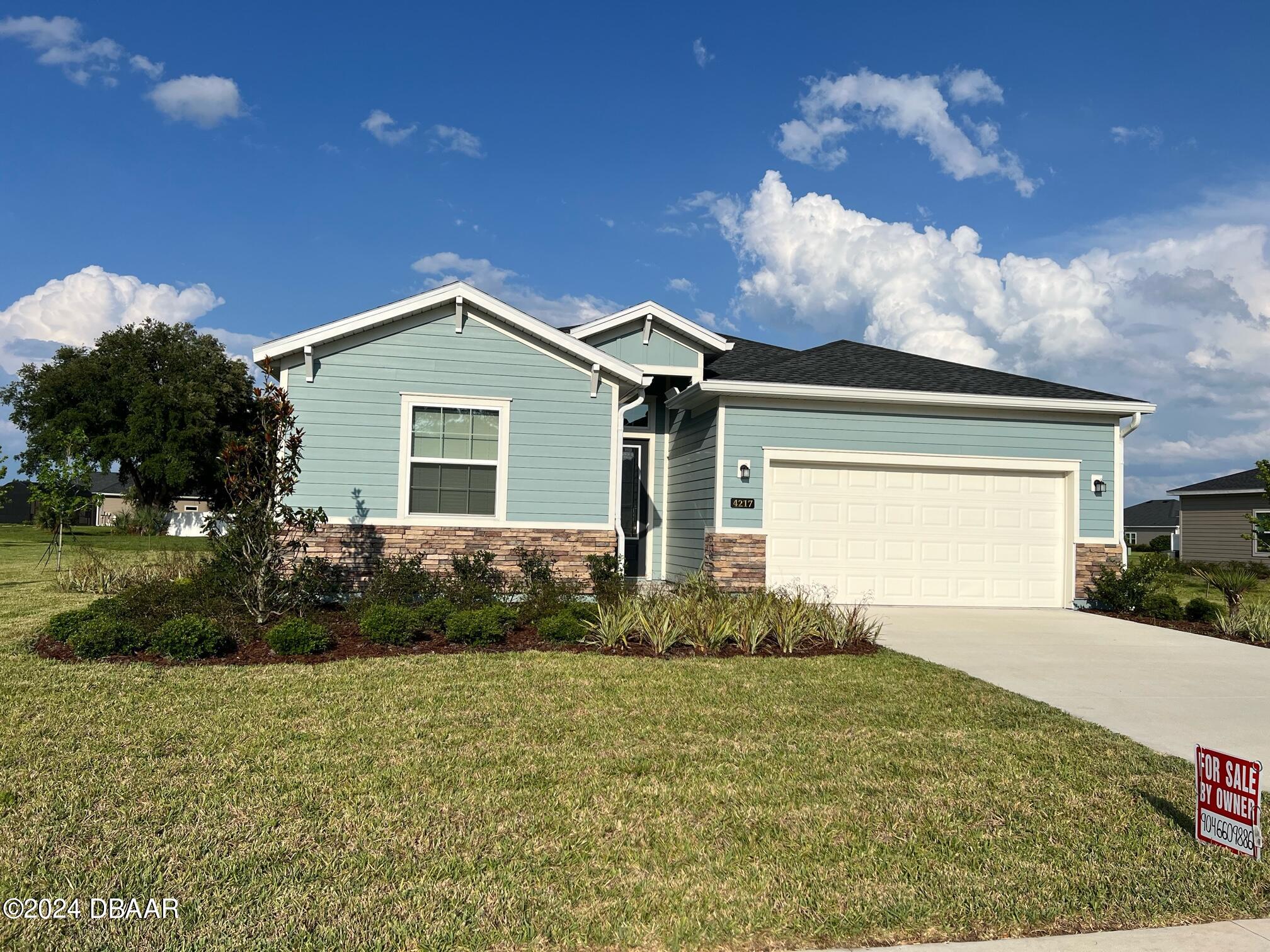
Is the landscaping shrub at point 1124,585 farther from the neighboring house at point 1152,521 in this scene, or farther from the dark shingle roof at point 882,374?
the neighboring house at point 1152,521

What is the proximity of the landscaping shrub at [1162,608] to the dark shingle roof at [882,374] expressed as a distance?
3193mm

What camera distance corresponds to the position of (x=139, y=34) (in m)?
11.8

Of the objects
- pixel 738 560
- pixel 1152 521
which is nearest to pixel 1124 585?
pixel 738 560

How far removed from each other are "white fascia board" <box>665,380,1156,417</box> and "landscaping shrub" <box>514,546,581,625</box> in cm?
354

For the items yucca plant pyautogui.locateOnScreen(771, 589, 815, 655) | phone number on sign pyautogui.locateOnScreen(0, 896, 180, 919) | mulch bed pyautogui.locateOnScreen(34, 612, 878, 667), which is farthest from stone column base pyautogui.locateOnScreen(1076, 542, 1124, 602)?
phone number on sign pyautogui.locateOnScreen(0, 896, 180, 919)

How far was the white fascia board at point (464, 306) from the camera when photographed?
1161cm

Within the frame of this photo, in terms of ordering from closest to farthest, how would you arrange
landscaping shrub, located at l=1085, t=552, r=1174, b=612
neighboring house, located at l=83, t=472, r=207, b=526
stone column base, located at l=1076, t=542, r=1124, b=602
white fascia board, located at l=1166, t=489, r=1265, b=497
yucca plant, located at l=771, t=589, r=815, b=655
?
1. yucca plant, located at l=771, t=589, r=815, b=655
2. landscaping shrub, located at l=1085, t=552, r=1174, b=612
3. stone column base, located at l=1076, t=542, r=1124, b=602
4. white fascia board, located at l=1166, t=489, r=1265, b=497
5. neighboring house, located at l=83, t=472, r=207, b=526

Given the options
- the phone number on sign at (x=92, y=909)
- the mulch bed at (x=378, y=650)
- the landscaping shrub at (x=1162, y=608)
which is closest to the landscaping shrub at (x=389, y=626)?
the mulch bed at (x=378, y=650)

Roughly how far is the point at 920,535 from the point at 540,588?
241 inches

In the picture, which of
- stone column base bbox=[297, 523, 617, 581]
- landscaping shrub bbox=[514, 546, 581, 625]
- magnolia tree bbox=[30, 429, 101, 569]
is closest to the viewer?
landscaping shrub bbox=[514, 546, 581, 625]

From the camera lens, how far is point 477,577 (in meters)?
11.7

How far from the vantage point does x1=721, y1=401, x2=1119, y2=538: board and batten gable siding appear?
13.3 m

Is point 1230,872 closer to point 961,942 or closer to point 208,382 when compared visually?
point 961,942

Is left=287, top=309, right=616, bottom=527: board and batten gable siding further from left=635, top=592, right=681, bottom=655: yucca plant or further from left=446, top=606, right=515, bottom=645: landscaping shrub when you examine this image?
left=446, top=606, right=515, bottom=645: landscaping shrub
